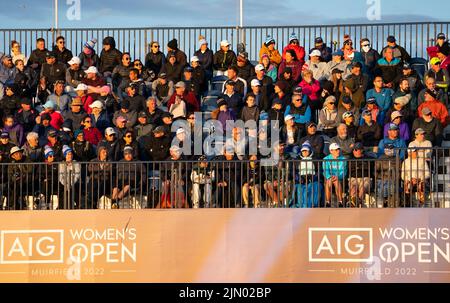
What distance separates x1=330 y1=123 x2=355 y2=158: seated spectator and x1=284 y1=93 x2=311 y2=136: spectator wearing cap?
2.86 feet

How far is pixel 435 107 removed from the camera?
95.8 ft

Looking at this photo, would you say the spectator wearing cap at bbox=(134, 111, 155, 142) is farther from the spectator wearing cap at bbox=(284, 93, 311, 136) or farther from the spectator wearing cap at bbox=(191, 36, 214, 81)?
the spectator wearing cap at bbox=(284, 93, 311, 136)

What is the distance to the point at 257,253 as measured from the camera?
27.2 meters

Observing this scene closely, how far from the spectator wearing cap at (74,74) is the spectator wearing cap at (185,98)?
237 cm

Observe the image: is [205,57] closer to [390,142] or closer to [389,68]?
[389,68]

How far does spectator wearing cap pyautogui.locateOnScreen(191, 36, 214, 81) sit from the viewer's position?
31.6 metres

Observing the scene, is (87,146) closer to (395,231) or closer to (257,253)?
(257,253)

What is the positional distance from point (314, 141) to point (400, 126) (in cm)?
172

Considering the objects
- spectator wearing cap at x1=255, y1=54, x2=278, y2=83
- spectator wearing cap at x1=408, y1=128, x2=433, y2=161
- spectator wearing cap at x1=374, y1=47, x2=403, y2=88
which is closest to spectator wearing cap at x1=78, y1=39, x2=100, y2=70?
spectator wearing cap at x1=255, y1=54, x2=278, y2=83

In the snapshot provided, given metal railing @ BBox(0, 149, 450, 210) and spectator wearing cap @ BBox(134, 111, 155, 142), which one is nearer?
metal railing @ BBox(0, 149, 450, 210)

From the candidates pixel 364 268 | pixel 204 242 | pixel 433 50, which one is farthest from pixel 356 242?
pixel 433 50

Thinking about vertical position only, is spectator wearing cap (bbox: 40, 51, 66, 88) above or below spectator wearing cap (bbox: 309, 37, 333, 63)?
below

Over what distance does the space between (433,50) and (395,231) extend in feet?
17.7

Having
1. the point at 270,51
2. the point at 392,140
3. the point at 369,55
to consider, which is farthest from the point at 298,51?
the point at 392,140
